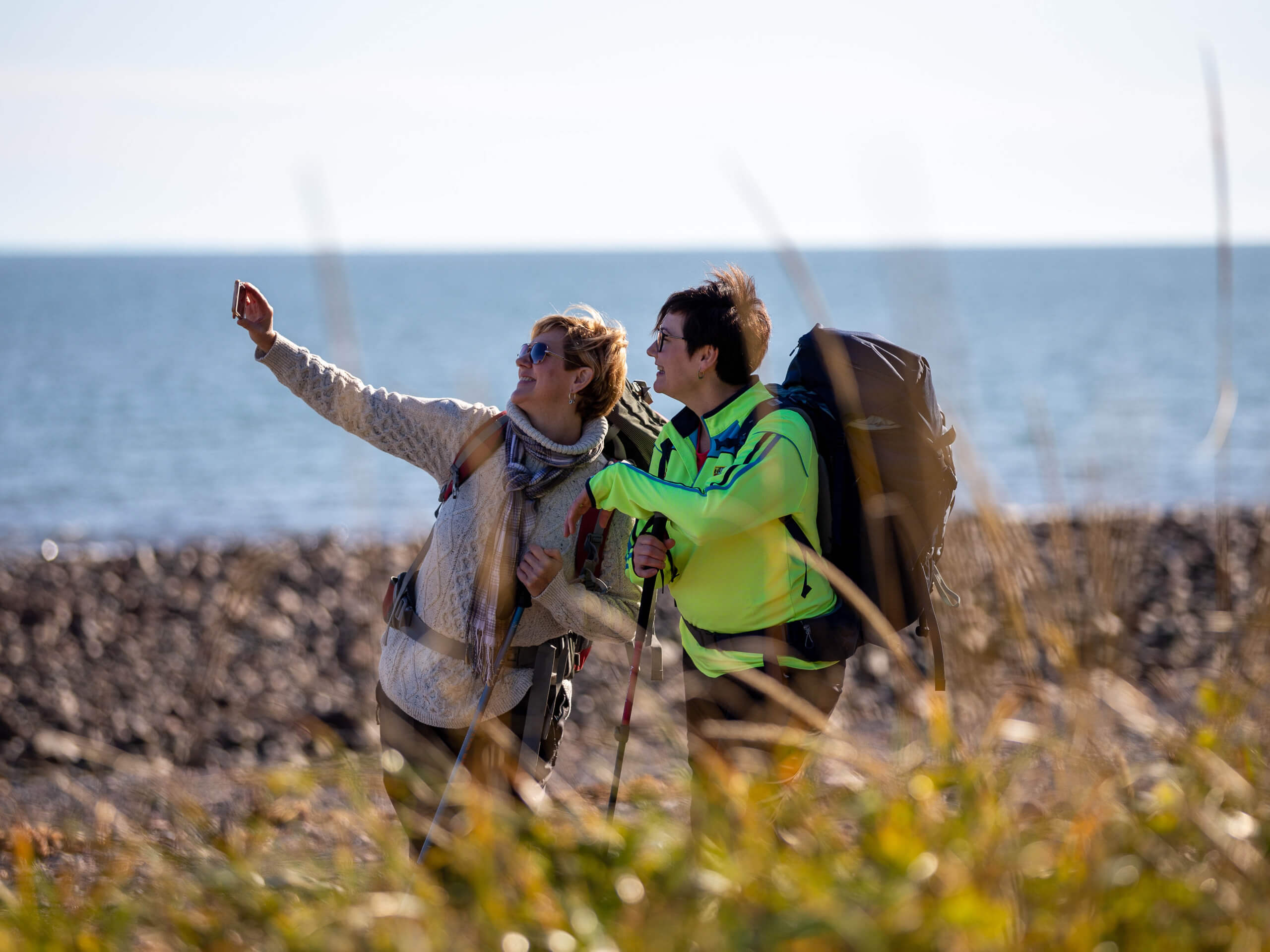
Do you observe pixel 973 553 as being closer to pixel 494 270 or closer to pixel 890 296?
pixel 890 296

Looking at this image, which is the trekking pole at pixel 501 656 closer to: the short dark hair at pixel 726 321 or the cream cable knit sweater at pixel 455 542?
the cream cable knit sweater at pixel 455 542

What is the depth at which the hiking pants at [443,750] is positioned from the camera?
2990 millimetres

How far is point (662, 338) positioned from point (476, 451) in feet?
2.19

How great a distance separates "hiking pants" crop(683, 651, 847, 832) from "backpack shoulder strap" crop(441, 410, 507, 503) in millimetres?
854

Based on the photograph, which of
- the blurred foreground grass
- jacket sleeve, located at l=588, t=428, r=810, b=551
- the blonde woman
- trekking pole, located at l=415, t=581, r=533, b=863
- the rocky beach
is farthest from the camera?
the blonde woman

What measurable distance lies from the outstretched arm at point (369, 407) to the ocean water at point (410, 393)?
28cm

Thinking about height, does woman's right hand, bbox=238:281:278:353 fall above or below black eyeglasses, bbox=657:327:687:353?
above

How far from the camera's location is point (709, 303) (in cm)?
320

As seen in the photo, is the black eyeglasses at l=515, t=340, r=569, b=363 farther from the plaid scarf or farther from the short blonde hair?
the plaid scarf

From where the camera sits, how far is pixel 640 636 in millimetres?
3197

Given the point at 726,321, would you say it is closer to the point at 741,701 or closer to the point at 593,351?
the point at 593,351

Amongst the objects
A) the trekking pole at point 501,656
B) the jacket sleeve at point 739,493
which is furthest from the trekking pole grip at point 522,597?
the jacket sleeve at point 739,493

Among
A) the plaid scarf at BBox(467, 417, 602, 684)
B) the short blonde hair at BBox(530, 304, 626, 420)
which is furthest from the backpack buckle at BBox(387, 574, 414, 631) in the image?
the short blonde hair at BBox(530, 304, 626, 420)

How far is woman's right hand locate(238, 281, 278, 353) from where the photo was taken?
3.42 metres
